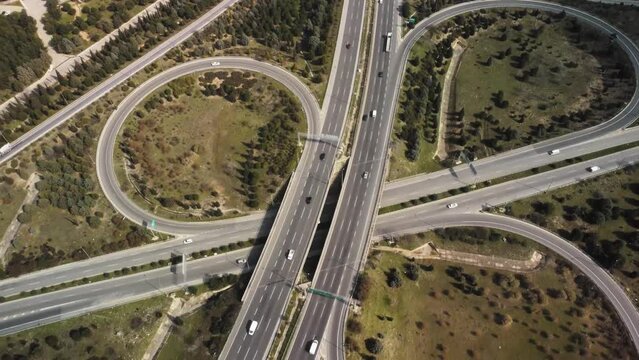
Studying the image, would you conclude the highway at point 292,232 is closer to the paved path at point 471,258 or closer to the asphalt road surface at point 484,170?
the asphalt road surface at point 484,170

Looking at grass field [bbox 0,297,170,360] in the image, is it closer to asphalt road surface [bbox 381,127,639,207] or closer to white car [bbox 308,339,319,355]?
white car [bbox 308,339,319,355]

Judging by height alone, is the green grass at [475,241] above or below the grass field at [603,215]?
below

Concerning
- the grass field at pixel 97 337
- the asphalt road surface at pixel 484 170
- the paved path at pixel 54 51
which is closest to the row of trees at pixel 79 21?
the paved path at pixel 54 51

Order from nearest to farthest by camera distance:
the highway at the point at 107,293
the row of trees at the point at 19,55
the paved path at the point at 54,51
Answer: the highway at the point at 107,293 < the row of trees at the point at 19,55 < the paved path at the point at 54,51

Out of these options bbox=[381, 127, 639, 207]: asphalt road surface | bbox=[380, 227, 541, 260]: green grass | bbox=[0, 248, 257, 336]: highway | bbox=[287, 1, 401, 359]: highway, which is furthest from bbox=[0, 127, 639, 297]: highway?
bbox=[380, 227, 541, 260]: green grass

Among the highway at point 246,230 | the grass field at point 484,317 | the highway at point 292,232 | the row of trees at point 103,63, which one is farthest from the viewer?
the row of trees at point 103,63

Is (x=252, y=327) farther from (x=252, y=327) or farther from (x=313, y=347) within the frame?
(x=313, y=347)
